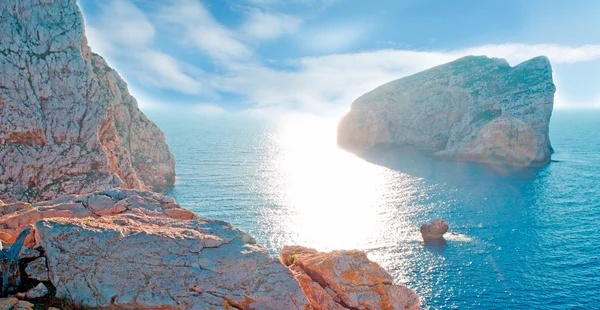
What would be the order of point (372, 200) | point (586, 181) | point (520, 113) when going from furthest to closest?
point (520, 113) → point (586, 181) → point (372, 200)

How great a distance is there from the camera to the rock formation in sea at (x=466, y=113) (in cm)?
11738

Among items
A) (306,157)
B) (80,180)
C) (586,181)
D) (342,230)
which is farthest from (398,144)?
(80,180)

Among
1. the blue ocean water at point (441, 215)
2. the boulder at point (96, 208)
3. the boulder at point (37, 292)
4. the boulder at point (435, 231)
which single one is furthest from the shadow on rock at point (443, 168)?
the boulder at point (37, 292)

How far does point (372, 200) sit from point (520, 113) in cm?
7745

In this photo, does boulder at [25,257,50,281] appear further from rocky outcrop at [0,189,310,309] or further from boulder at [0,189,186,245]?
boulder at [0,189,186,245]

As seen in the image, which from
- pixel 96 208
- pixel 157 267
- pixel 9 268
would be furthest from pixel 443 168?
pixel 9 268

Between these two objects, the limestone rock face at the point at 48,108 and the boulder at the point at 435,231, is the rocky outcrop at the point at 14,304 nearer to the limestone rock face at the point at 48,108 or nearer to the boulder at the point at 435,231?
the limestone rock face at the point at 48,108

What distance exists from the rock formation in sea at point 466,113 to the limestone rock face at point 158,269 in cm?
12235

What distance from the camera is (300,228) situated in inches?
2522

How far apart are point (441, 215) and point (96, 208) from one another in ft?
210

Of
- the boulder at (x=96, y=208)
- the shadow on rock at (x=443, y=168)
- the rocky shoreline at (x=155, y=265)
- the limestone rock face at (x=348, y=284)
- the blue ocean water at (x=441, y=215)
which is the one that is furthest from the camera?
the shadow on rock at (x=443, y=168)

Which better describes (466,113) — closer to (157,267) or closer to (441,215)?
(441,215)

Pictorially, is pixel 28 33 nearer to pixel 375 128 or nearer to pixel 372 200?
pixel 372 200

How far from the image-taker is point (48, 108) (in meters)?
51.2
